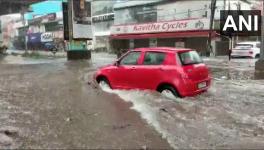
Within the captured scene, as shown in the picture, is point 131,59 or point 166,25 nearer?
point 131,59

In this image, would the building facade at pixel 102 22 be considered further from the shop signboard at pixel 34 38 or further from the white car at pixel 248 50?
the white car at pixel 248 50

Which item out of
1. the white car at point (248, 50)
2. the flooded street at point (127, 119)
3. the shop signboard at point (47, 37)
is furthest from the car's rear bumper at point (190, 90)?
the shop signboard at point (47, 37)

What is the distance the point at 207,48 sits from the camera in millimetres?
40844

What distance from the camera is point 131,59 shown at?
1250 centimetres

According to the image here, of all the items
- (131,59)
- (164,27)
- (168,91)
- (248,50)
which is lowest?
(168,91)

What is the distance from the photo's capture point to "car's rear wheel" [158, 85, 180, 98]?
1137 cm

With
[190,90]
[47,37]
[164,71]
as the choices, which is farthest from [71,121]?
[47,37]

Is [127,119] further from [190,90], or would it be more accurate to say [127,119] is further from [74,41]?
[74,41]

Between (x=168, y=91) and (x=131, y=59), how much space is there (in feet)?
5.23

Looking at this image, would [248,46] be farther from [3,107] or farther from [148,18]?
[3,107]

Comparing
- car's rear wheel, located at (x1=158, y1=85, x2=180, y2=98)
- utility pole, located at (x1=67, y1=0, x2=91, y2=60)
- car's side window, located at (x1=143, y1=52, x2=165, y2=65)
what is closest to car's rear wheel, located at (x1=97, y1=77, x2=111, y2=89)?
car's side window, located at (x1=143, y1=52, x2=165, y2=65)

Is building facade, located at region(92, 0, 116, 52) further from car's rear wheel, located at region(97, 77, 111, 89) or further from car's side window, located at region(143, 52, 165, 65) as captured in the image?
car's side window, located at region(143, 52, 165, 65)

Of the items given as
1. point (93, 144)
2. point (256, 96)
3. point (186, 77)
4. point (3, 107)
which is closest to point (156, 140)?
point (93, 144)

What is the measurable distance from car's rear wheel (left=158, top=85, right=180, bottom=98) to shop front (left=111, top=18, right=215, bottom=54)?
3146 centimetres
